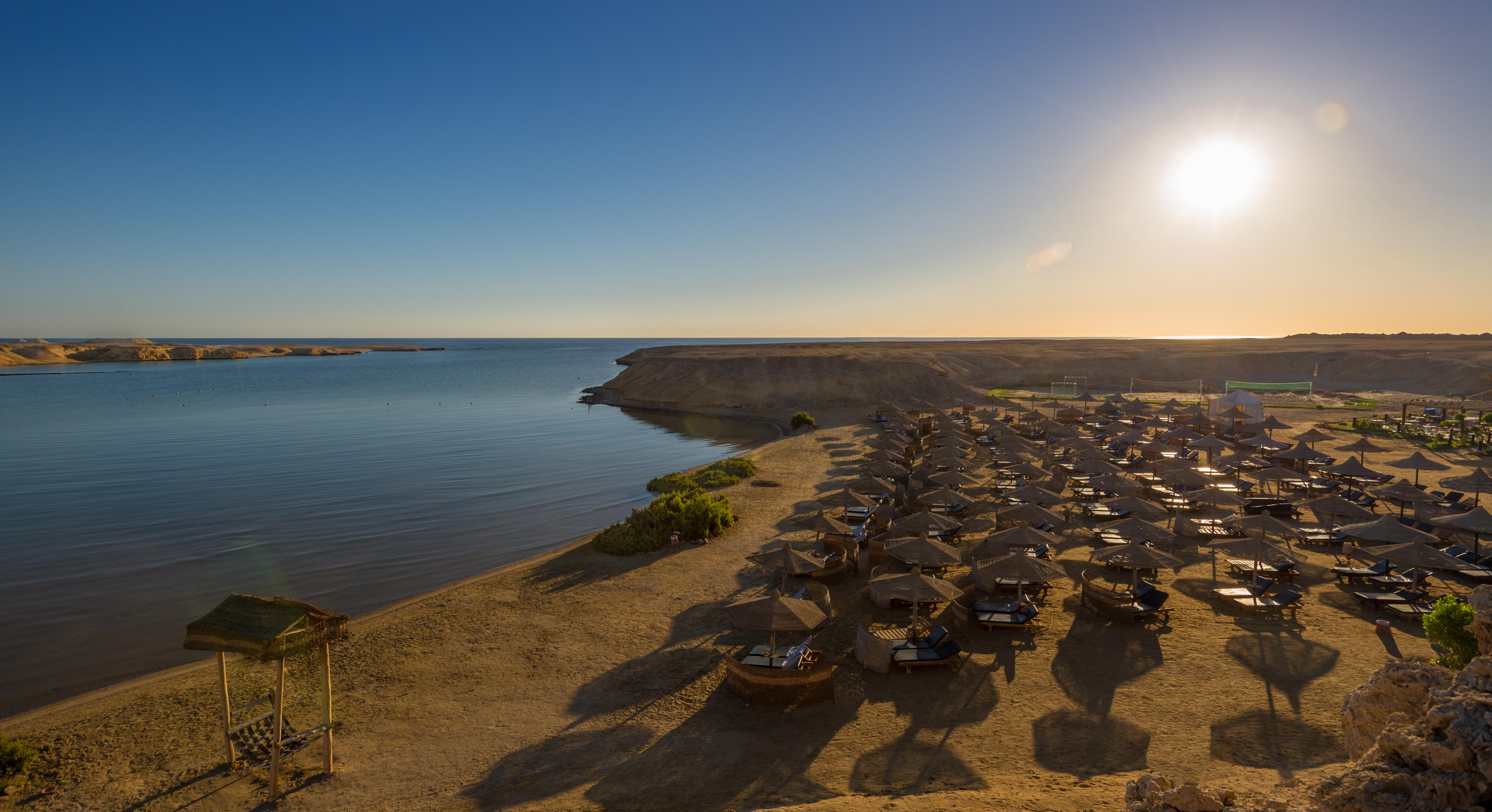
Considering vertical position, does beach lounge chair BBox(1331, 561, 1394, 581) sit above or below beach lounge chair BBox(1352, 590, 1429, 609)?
above

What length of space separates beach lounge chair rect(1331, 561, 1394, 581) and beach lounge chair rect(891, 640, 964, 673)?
1024cm

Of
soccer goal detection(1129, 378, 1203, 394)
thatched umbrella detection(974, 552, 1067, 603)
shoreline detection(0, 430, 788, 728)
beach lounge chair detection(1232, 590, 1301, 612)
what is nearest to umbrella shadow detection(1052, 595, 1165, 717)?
thatched umbrella detection(974, 552, 1067, 603)

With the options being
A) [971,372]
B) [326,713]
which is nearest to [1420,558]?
[326,713]

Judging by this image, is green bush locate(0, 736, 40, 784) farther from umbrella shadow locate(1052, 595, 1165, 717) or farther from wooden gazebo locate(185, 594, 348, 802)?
umbrella shadow locate(1052, 595, 1165, 717)

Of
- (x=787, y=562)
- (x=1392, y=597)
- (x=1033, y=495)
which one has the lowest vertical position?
(x=1392, y=597)

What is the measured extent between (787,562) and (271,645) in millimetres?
8902

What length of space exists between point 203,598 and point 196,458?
87.4 ft

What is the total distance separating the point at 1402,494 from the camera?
17891 millimetres

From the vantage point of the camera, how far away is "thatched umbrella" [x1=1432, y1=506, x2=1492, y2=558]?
14664 mm

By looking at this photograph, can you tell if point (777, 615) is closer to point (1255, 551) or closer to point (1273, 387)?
point (1255, 551)

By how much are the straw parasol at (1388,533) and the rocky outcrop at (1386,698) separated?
11.8 metres

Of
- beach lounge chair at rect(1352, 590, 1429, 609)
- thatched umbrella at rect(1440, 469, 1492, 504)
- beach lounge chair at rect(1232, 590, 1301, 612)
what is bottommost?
beach lounge chair at rect(1232, 590, 1301, 612)

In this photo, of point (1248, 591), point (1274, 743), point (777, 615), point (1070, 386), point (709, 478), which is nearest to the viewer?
point (1274, 743)

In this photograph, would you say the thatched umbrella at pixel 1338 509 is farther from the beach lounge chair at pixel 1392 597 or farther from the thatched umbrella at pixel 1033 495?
the thatched umbrella at pixel 1033 495
